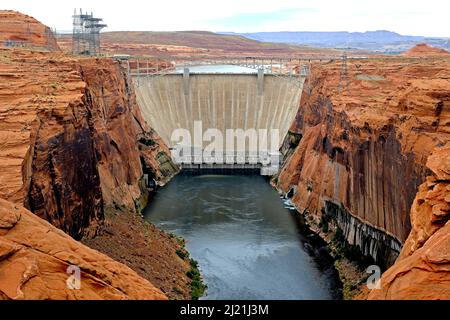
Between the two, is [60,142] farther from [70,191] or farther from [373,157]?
[373,157]

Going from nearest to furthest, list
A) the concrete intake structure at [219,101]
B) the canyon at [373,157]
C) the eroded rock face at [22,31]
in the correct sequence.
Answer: the canyon at [373,157], the eroded rock face at [22,31], the concrete intake structure at [219,101]

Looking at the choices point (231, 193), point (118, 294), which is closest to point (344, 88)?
point (231, 193)

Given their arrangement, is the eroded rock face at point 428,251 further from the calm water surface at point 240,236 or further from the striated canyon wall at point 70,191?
the calm water surface at point 240,236

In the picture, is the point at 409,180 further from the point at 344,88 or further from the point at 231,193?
the point at 231,193

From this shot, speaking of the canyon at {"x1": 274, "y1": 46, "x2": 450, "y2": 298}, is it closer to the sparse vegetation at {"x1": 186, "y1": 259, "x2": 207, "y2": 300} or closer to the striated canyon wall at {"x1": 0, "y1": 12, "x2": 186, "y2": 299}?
the striated canyon wall at {"x1": 0, "y1": 12, "x2": 186, "y2": 299}

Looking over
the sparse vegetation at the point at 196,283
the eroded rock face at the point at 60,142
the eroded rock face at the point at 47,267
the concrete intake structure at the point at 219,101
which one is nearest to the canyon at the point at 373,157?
the eroded rock face at the point at 47,267

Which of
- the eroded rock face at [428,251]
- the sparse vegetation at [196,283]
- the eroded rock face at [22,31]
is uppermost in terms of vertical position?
the eroded rock face at [22,31]

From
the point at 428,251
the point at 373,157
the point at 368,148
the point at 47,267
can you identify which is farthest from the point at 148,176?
the point at 47,267

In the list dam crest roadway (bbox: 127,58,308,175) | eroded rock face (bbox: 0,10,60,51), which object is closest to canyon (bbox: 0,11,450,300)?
eroded rock face (bbox: 0,10,60,51)
